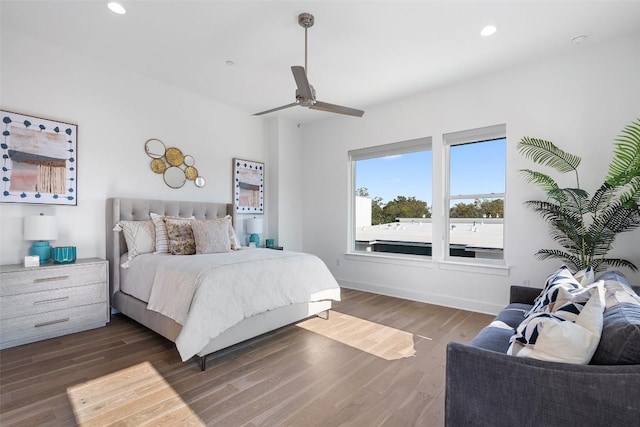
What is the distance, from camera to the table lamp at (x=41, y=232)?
9.74 ft

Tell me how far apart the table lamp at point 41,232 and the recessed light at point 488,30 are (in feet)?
15.1

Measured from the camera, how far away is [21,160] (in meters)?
3.09

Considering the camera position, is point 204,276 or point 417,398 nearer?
point 417,398

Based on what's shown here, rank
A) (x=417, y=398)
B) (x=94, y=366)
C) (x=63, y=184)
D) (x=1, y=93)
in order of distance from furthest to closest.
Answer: (x=63, y=184) < (x=1, y=93) < (x=94, y=366) < (x=417, y=398)

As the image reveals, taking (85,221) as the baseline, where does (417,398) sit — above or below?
below

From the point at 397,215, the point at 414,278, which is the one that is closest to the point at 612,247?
the point at 414,278

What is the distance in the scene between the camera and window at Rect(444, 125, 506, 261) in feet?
12.7

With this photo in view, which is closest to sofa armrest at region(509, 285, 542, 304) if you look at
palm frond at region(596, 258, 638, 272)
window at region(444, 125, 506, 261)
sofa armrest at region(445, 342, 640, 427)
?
palm frond at region(596, 258, 638, 272)

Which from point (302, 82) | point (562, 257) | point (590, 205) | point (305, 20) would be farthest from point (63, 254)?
point (590, 205)

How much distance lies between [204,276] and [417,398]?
5.93 ft

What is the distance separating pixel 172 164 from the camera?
430 centimetres

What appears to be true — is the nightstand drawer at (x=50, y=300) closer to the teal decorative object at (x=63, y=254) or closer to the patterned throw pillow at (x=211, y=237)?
the teal decorative object at (x=63, y=254)

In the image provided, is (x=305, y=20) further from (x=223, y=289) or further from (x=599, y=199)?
(x=599, y=199)

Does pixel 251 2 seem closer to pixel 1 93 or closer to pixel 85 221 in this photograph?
pixel 1 93
